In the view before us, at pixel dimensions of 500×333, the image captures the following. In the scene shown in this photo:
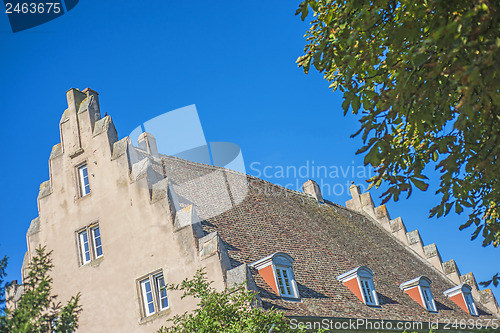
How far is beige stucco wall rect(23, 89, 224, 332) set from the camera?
750 inches

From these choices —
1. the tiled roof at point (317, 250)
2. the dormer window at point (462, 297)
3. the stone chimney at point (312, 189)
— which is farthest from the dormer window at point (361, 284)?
the stone chimney at point (312, 189)

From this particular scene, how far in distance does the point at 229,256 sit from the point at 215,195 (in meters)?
5.33

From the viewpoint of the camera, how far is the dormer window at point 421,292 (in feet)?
86.6

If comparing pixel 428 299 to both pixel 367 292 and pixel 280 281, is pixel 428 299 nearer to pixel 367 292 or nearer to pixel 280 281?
pixel 367 292

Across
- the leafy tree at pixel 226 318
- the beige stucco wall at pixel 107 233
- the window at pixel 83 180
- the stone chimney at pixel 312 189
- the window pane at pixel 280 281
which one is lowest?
the leafy tree at pixel 226 318

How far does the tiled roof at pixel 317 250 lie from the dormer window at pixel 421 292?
31 centimetres

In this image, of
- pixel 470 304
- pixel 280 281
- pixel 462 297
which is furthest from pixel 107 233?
pixel 470 304

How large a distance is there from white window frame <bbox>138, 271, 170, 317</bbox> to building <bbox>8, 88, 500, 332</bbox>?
0.11ft

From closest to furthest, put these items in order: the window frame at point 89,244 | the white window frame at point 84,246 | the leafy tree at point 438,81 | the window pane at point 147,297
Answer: the leafy tree at point 438,81 → the window pane at point 147,297 → the window frame at point 89,244 → the white window frame at point 84,246

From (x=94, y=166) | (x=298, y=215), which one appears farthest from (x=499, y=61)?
(x=298, y=215)

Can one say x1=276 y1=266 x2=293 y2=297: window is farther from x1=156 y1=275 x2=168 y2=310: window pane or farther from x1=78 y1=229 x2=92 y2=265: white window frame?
x1=78 y1=229 x2=92 y2=265: white window frame

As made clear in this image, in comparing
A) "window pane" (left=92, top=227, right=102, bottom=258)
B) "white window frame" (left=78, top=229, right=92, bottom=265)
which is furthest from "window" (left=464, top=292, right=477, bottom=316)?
"white window frame" (left=78, top=229, right=92, bottom=265)

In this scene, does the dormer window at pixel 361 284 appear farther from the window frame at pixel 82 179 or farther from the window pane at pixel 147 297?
the window frame at pixel 82 179

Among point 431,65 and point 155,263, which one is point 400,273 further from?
point 431,65
